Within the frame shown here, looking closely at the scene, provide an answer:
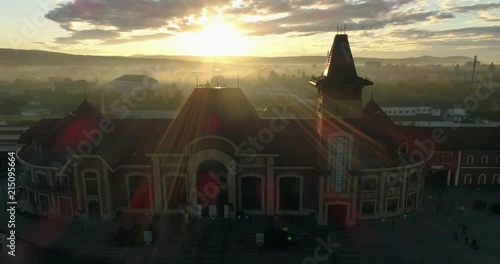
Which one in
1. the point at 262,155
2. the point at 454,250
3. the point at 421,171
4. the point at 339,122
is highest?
the point at 339,122

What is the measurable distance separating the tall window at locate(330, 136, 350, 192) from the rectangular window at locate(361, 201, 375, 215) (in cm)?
368

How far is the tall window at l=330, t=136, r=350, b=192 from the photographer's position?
38750mm

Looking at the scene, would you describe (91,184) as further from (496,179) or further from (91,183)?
(496,179)

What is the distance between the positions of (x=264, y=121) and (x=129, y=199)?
19923 mm

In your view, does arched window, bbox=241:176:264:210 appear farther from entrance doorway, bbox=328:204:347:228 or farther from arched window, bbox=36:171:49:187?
arched window, bbox=36:171:49:187

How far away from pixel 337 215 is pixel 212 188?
48.3 feet

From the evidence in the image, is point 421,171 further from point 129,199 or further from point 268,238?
point 129,199

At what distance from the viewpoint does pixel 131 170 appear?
42750mm

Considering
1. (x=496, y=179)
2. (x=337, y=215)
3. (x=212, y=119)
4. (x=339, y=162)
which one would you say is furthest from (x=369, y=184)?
(x=496, y=179)

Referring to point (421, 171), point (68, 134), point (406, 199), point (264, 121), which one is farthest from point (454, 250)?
point (68, 134)

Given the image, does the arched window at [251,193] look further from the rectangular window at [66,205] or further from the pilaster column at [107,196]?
the rectangular window at [66,205]

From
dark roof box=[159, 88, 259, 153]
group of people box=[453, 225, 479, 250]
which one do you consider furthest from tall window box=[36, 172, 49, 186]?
group of people box=[453, 225, 479, 250]

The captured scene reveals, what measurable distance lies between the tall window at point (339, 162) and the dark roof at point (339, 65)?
20.5 ft

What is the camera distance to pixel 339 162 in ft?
129
